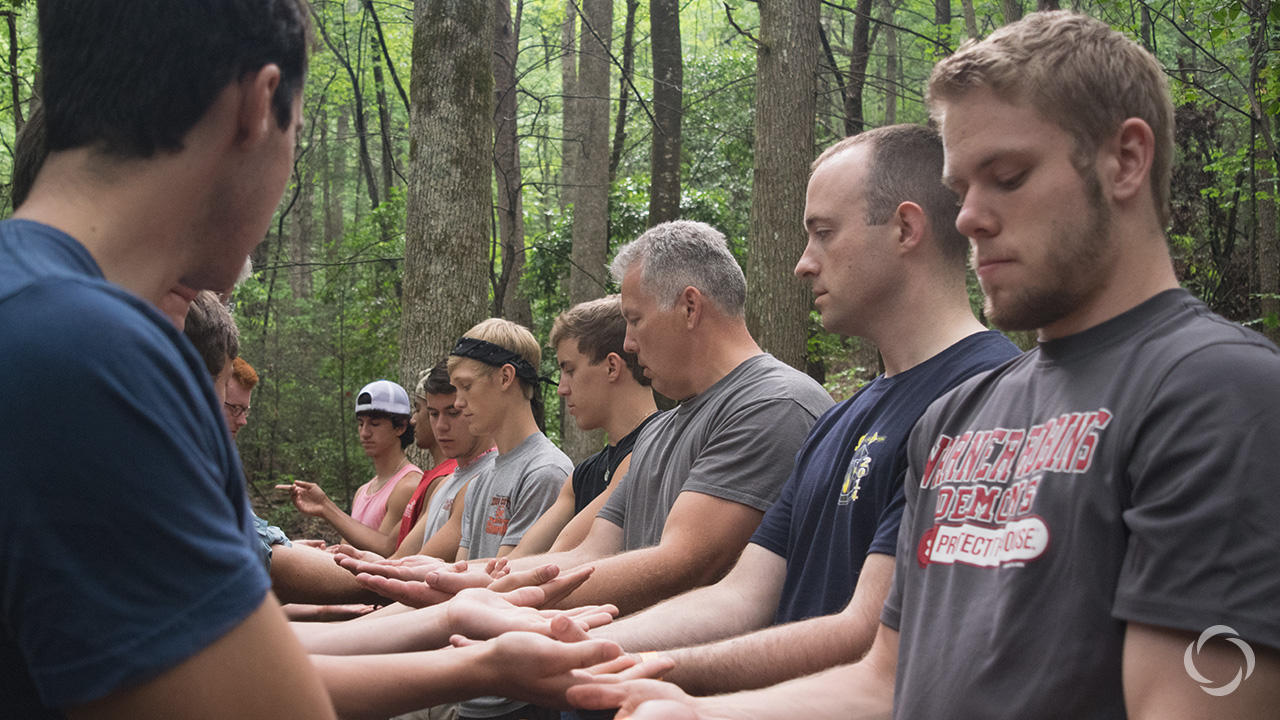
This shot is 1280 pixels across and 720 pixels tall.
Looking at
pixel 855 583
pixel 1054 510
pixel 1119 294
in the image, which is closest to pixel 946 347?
pixel 855 583

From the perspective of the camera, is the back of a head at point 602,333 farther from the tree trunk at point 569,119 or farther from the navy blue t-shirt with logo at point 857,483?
the tree trunk at point 569,119

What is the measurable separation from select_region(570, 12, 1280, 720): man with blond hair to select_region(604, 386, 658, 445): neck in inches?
122

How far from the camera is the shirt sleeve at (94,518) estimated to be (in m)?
1.14

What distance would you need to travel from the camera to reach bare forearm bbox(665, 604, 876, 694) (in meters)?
2.63

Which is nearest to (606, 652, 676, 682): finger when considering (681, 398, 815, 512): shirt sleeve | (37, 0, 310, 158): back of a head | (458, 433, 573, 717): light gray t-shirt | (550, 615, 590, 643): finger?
(550, 615, 590, 643): finger

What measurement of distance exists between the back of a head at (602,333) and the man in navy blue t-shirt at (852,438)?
2.16 metres

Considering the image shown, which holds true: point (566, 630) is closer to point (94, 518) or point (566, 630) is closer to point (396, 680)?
point (396, 680)

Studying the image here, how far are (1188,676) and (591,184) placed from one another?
12651 mm

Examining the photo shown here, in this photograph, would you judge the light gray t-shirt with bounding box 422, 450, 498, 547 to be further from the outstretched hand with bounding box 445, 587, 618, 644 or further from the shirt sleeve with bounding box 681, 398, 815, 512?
the outstretched hand with bounding box 445, 587, 618, 644

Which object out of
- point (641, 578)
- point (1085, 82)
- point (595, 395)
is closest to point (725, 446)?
point (641, 578)

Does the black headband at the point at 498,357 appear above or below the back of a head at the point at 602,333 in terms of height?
below

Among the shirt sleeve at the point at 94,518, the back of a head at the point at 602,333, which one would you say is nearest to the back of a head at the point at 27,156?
the shirt sleeve at the point at 94,518

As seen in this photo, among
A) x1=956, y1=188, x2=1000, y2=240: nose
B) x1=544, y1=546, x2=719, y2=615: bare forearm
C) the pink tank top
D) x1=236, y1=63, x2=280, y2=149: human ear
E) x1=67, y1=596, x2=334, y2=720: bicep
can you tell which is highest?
x1=236, y1=63, x2=280, y2=149: human ear

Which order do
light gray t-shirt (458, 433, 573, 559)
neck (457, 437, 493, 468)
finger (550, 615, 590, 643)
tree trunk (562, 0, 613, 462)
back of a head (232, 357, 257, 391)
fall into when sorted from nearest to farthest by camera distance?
finger (550, 615, 590, 643)
back of a head (232, 357, 257, 391)
light gray t-shirt (458, 433, 573, 559)
neck (457, 437, 493, 468)
tree trunk (562, 0, 613, 462)
